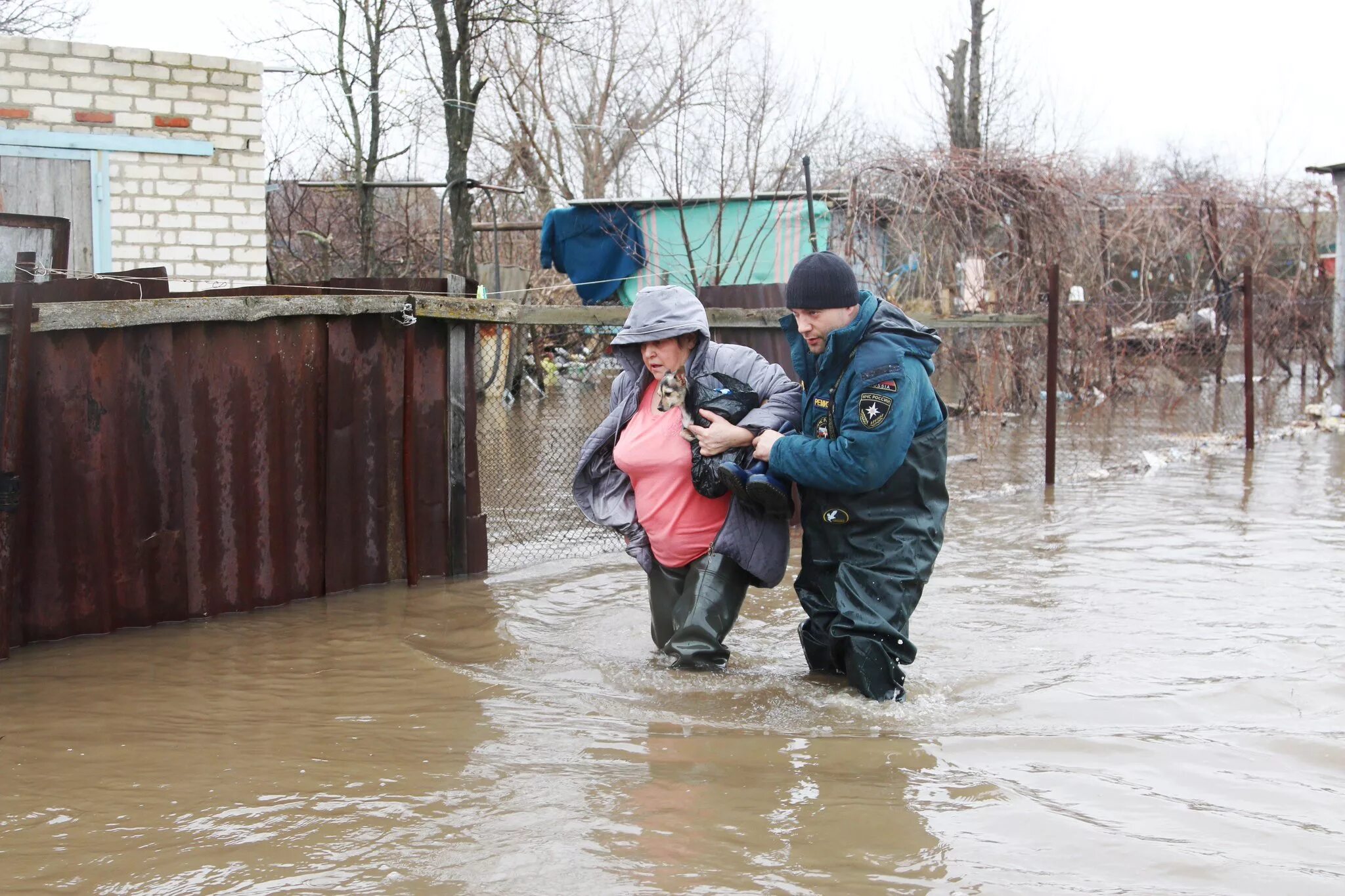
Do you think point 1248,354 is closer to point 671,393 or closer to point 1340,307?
point 1340,307

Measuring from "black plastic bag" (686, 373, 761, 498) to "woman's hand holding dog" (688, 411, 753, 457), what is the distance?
0.03m

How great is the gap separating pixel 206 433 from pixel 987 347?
11.1 m

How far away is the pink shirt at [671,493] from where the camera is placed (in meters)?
4.80

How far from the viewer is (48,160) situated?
10.3 meters

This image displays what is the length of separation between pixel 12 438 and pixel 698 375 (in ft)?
8.93

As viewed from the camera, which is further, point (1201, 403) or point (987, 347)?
point (1201, 403)

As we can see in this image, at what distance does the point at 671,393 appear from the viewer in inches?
189

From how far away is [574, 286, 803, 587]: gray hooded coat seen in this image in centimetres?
477

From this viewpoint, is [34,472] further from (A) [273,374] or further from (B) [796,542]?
(B) [796,542]

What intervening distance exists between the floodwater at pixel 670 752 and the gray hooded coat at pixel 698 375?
52 cm

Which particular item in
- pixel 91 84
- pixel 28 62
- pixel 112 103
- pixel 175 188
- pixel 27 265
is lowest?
pixel 27 265

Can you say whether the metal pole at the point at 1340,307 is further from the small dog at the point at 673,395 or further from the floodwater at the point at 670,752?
the small dog at the point at 673,395

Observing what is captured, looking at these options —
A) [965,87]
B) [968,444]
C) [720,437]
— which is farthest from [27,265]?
[965,87]

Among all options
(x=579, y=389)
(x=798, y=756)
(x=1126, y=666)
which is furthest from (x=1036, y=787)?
(x=579, y=389)
